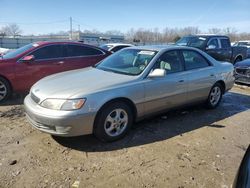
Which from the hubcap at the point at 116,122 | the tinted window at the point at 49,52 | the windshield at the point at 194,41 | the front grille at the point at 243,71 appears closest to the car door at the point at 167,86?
the hubcap at the point at 116,122

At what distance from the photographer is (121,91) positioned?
4188mm

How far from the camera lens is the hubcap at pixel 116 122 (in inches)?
165

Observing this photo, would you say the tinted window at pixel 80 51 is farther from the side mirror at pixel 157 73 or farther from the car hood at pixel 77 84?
the side mirror at pixel 157 73

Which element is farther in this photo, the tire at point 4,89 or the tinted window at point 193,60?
the tire at point 4,89

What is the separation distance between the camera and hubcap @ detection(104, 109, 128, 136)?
4.18 meters

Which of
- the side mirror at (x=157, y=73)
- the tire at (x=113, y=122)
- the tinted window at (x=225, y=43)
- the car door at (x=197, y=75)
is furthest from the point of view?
the tinted window at (x=225, y=43)

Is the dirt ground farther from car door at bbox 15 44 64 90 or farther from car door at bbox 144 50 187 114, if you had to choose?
car door at bbox 15 44 64 90

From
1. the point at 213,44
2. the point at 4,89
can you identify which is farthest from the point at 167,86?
the point at 213,44

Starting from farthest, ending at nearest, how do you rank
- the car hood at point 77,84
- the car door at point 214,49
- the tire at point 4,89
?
the car door at point 214,49 → the tire at point 4,89 → the car hood at point 77,84

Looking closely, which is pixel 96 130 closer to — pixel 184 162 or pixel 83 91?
pixel 83 91

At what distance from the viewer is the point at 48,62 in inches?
276

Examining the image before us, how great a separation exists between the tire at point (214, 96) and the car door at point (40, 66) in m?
3.82

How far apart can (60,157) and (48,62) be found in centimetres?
378

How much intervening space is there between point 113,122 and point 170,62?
171 centimetres
